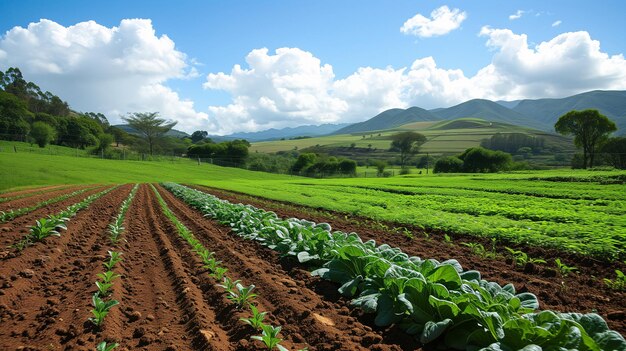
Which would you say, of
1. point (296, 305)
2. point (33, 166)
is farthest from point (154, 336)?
point (33, 166)

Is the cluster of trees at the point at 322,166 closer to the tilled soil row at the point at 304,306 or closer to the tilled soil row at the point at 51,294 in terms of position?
the tilled soil row at the point at 51,294

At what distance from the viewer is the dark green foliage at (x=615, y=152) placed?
179 ft

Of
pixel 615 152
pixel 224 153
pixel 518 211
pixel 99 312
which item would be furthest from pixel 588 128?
pixel 224 153

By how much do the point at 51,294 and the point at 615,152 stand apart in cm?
7614

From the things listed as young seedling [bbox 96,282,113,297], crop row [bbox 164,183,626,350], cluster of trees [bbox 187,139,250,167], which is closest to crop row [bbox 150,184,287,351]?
crop row [bbox 164,183,626,350]

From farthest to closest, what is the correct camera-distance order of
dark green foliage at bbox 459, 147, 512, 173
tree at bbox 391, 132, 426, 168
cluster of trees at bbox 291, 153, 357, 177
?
tree at bbox 391, 132, 426, 168
cluster of trees at bbox 291, 153, 357, 177
dark green foliage at bbox 459, 147, 512, 173

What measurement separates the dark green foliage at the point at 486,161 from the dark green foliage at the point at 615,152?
1424 centimetres

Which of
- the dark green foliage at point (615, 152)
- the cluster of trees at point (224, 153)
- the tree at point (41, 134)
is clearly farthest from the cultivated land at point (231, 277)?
the cluster of trees at point (224, 153)

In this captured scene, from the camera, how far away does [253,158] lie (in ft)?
302

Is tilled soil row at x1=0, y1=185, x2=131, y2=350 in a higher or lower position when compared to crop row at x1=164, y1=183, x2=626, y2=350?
lower

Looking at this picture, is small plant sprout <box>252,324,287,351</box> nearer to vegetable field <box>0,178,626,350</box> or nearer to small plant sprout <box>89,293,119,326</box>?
vegetable field <box>0,178,626,350</box>

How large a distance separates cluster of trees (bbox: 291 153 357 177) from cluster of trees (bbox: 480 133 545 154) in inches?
2214

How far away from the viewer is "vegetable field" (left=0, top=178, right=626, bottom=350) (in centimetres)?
339

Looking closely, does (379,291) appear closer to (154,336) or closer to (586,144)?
(154,336)
